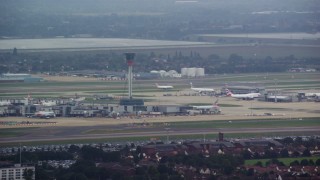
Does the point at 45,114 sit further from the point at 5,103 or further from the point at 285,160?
the point at 285,160

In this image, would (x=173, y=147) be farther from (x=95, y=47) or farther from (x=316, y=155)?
(x=95, y=47)

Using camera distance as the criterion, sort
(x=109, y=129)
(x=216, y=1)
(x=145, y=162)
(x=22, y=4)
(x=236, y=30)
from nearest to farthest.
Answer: (x=145, y=162), (x=109, y=129), (x=236, y=30), (x=22, y=4), (x=216, y=1)

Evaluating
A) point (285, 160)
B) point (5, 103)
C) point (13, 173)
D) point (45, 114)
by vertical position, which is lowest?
point (13, 173)

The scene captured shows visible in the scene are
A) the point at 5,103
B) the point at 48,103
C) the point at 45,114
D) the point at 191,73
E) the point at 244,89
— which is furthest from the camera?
the point at 191,73

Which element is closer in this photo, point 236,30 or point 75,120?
point 75,120

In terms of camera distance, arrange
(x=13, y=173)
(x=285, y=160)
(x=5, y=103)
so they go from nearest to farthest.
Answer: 1. (x=13, y=173)
2. (x=285, y=160)
3. (x=5, y=103)

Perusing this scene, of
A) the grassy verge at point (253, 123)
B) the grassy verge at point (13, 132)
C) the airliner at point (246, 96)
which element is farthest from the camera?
the airliner at point (246, 96)

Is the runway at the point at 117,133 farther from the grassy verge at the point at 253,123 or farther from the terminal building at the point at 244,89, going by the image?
the terminal building at the point at 244,89

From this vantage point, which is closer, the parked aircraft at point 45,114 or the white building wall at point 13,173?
the white building wall at point 13,173

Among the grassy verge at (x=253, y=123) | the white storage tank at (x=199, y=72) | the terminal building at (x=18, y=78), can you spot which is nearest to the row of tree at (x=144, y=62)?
the white storage tank at (x=199, y=72)

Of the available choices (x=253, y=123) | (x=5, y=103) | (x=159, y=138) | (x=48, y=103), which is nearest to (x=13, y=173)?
(x=159, y=138)

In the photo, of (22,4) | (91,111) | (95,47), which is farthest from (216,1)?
(91,111)
